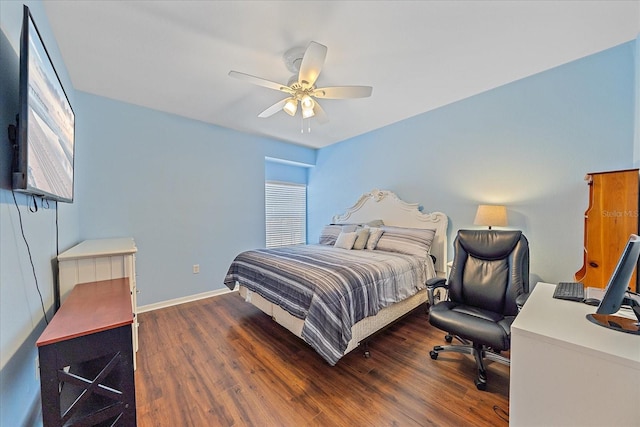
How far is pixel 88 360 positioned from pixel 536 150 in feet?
12.4

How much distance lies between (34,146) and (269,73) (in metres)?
1.80

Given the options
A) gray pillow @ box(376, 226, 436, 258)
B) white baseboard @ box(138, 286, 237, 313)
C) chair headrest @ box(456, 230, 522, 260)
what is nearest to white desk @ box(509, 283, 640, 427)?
chair headrest @ box(456, 230, 522, 260)

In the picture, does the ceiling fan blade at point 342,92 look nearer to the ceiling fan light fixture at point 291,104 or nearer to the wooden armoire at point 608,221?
the ceiling fan light fixture at point 291,104

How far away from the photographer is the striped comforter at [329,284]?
1.78 meters

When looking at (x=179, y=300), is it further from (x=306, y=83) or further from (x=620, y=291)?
(x=620, y=291)

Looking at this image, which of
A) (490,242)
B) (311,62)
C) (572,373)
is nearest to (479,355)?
(490,242)

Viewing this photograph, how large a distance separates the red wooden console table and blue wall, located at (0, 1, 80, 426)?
0.41 ft

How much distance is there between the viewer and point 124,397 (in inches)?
42.3

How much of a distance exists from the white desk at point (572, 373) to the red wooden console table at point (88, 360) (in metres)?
1.71

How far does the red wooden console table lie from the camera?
95 cm

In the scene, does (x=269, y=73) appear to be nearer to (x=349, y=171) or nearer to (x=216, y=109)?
(x=216, y=109)

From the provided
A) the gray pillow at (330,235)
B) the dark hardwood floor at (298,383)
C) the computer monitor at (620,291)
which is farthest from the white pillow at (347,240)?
the computer monitor at (620,291)

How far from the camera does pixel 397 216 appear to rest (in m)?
3.60

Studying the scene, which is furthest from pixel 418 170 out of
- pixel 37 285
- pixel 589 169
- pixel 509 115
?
pixel 37 285
